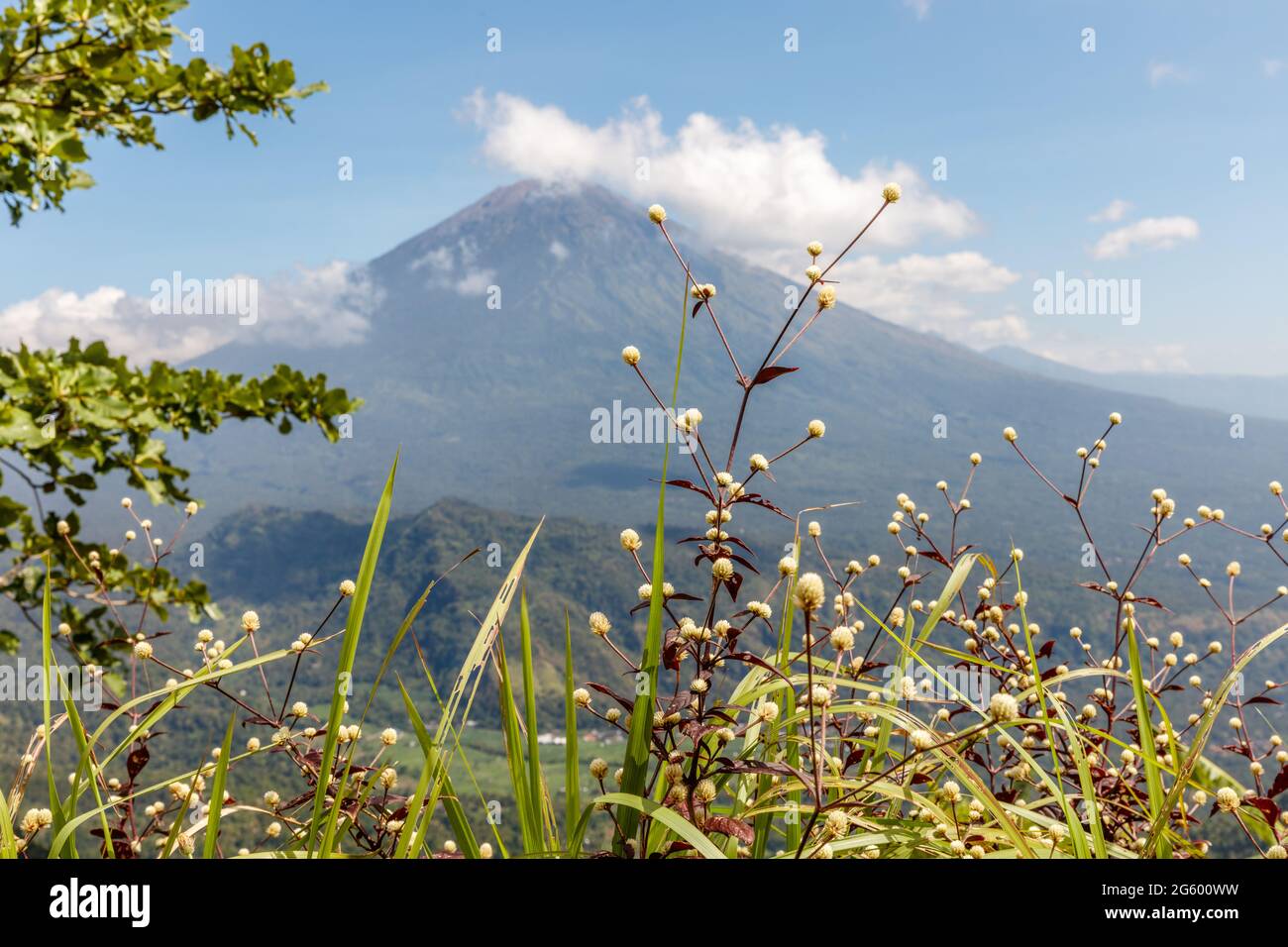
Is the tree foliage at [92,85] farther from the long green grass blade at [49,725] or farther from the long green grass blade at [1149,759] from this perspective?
the long green grass blade at [1149,759]

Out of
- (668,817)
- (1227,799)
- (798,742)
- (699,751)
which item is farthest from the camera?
(798,742)

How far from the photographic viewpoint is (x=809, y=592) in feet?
3.89

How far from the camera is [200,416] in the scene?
3816mm

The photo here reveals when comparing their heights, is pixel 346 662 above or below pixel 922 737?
above

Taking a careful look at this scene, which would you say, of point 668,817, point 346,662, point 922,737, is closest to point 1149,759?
point 922,737

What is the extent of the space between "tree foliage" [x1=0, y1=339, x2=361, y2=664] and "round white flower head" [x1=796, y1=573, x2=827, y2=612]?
2.48m

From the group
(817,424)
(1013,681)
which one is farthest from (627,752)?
(1013,681)

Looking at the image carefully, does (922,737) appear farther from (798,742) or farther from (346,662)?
(346,662)

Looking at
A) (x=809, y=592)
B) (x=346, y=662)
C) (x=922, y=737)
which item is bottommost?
(x=922, y=737)

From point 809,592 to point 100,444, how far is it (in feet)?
11.1

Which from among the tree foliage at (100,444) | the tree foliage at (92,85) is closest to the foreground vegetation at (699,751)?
the tree foliage at (100,444)

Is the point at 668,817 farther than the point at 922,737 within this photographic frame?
No

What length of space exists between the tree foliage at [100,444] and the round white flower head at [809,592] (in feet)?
8.14
